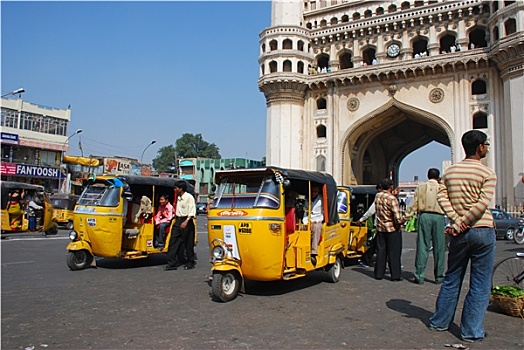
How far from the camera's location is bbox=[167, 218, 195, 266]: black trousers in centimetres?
894

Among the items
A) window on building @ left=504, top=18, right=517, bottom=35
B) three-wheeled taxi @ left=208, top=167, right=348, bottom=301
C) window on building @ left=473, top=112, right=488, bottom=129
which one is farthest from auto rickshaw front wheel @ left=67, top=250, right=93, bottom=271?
window on building @ left=504, top=18, right=517, bottom=35

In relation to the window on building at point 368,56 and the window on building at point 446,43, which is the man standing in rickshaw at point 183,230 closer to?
the window on building at point 368,56

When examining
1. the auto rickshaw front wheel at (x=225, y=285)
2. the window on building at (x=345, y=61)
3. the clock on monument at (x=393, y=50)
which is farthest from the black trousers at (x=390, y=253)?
the window on building at (x=345, y=61)

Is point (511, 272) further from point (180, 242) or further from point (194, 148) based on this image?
point (194, 148)

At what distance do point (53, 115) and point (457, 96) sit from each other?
33.1 m

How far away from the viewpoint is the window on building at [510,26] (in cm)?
2544

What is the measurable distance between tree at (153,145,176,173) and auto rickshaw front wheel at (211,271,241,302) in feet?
253

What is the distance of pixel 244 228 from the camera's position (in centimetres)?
605

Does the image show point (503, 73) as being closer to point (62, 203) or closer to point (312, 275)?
point (312, 275)

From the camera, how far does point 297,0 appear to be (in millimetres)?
33625

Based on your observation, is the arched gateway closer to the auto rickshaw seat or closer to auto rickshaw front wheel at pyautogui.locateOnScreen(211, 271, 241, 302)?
the auto rickshaw seat

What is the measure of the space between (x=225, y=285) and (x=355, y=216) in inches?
227

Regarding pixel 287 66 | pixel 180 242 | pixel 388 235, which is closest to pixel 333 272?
pixel 388 235

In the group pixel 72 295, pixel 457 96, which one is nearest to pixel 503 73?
pixel 457 96
